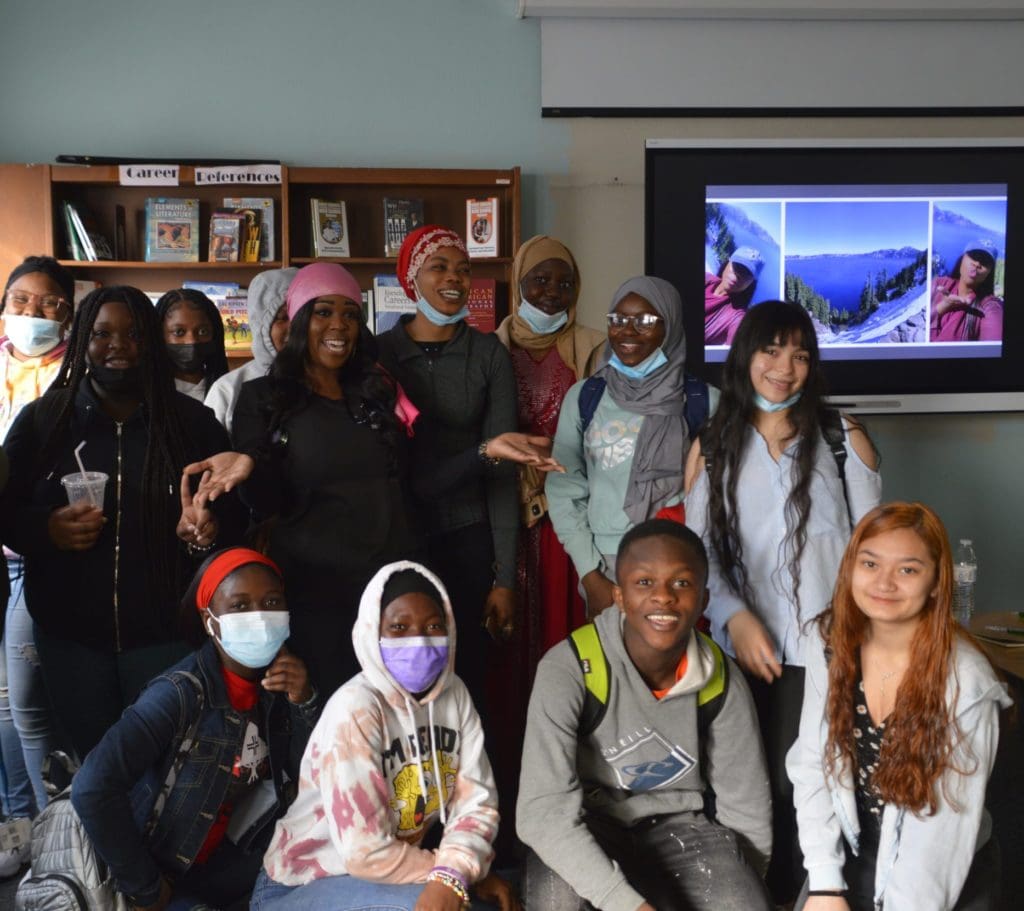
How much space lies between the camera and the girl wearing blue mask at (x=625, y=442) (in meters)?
2.56

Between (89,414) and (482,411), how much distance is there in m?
1.04

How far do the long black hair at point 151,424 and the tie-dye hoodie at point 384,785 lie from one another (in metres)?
0.54

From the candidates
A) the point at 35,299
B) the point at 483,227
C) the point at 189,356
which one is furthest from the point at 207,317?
the point at 483,227

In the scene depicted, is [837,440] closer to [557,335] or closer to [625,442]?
[625,442]

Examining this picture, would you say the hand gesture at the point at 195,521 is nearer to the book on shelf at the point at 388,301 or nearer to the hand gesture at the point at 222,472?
the hand gesture at the point at 222,472

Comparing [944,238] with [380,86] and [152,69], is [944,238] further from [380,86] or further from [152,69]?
[152,69]

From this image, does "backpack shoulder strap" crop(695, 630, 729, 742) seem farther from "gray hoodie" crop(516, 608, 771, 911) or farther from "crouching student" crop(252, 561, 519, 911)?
"crouching student" crop(252, 561, 519, 911)

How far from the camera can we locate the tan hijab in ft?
9.93

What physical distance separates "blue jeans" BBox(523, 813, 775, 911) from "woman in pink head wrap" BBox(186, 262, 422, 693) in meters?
Answer: 0.68

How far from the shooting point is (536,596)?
297 cm

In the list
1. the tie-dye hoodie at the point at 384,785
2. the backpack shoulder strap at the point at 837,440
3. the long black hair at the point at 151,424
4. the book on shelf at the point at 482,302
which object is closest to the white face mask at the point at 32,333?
the long black hair at the point at 151,424

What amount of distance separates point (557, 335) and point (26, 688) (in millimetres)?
1819

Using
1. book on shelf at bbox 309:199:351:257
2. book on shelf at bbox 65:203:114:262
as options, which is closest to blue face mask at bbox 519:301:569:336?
book on shelf at bbox 309:199:351:257

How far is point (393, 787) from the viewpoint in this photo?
201 centimetres
